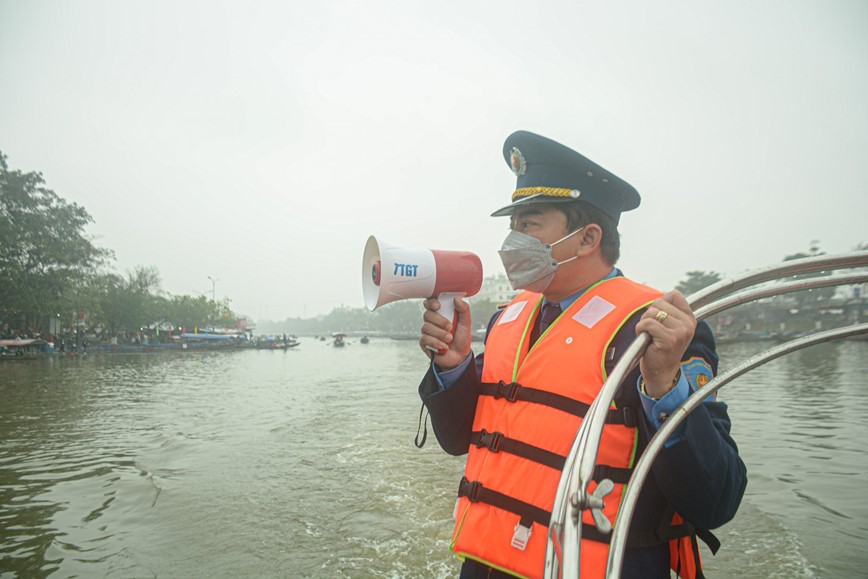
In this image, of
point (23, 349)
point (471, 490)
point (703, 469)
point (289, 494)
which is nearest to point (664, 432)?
point (703, 469)

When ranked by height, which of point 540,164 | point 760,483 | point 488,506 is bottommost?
point 760,483

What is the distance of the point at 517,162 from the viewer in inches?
96.7

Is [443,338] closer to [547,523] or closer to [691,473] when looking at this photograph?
[547,523]

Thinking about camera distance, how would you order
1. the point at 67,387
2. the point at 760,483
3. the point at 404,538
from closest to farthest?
the point at 404,538
the point at 760,483
the point at 67,387

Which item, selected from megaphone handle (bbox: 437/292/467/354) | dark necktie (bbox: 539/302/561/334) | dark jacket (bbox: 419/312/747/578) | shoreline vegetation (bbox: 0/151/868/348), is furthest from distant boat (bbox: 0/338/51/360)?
dark jacket (bbox: 419/312/747/578)

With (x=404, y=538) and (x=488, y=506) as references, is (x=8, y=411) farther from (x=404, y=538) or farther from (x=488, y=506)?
(x=488, y=506)

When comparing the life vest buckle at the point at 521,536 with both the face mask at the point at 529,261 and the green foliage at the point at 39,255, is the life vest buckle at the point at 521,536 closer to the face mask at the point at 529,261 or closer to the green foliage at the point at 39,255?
the face mask at the point at 529,261

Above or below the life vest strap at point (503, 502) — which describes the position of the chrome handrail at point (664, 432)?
above

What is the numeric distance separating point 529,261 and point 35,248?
5550 centimetres

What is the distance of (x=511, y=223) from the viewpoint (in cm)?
237

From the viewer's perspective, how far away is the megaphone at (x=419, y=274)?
2.16 metres

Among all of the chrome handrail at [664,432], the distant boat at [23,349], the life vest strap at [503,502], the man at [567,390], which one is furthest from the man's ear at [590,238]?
the distant boat at [23,349]

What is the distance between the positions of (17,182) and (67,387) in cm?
3524

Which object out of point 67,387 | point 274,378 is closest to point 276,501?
point 67,387
